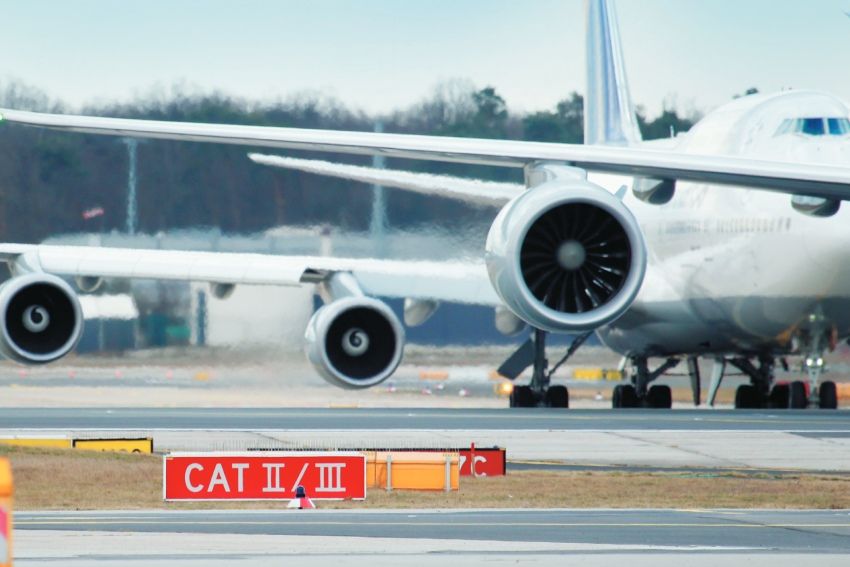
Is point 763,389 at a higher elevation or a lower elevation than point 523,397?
higher

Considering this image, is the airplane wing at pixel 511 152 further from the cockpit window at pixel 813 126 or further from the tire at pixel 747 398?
the tire at pixel 747 398

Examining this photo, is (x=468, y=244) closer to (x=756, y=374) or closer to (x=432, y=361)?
(x=432, y=361)

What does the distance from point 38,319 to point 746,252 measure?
8694 mm

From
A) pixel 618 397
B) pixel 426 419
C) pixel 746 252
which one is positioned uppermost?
pixel 746 252

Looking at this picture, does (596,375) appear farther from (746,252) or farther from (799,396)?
(746,252)

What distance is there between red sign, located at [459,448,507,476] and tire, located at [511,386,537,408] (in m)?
10.5

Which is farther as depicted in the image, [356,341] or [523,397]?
[523,397]

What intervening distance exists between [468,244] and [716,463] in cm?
1048

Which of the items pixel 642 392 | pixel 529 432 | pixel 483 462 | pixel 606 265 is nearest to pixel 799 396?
pixel 642 392

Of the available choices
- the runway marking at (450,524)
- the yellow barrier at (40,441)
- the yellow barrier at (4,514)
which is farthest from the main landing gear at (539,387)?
the yellow barrier at (4,514)

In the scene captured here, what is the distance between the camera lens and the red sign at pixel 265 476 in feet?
42.4

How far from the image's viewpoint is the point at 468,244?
83.6 feet

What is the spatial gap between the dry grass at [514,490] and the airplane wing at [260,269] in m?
8.96

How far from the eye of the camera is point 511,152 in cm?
1817
